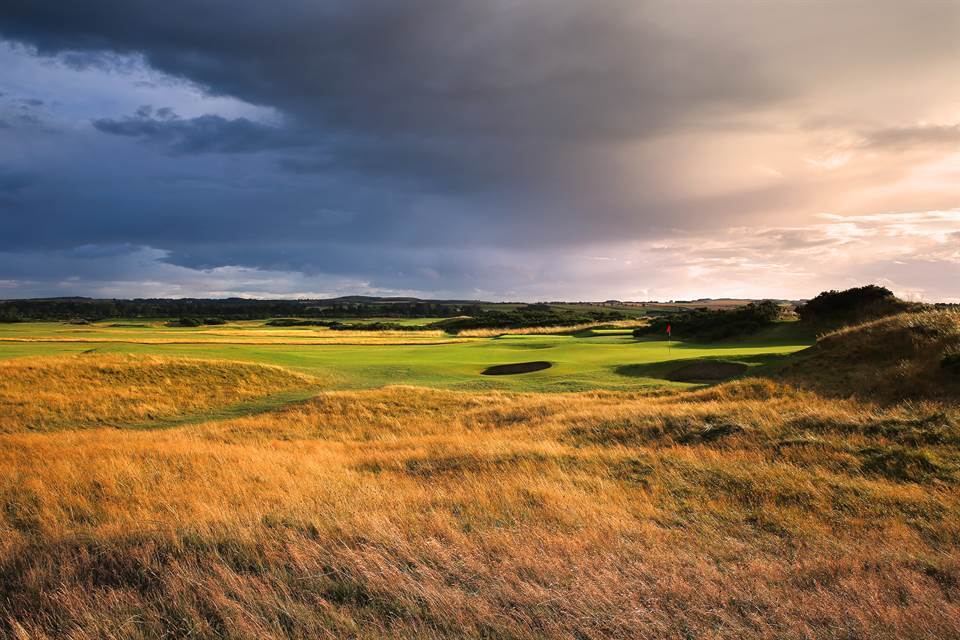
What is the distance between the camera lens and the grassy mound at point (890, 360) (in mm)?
16703

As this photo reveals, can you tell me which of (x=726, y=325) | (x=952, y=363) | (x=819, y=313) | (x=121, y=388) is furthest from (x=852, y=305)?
(x=121, y=388)

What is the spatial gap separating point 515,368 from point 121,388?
75.9ft

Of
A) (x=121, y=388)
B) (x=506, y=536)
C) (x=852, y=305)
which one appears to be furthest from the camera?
(x=852, y=305)

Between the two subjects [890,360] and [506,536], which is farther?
[890,360]

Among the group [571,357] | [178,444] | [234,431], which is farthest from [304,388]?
[571,357]

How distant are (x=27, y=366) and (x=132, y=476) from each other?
24.6m

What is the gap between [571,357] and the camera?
40.1m

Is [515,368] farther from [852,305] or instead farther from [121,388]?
[852,305]

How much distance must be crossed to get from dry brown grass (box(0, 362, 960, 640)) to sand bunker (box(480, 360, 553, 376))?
883 inches

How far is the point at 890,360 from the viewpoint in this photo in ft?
65.5

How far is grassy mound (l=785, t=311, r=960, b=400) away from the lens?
16.7 m

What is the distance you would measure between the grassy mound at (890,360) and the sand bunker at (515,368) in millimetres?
16095

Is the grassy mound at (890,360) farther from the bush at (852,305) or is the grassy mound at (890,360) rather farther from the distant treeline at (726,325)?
the distant treeline at (726,325)

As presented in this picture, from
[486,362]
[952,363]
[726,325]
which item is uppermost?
[726,325]
